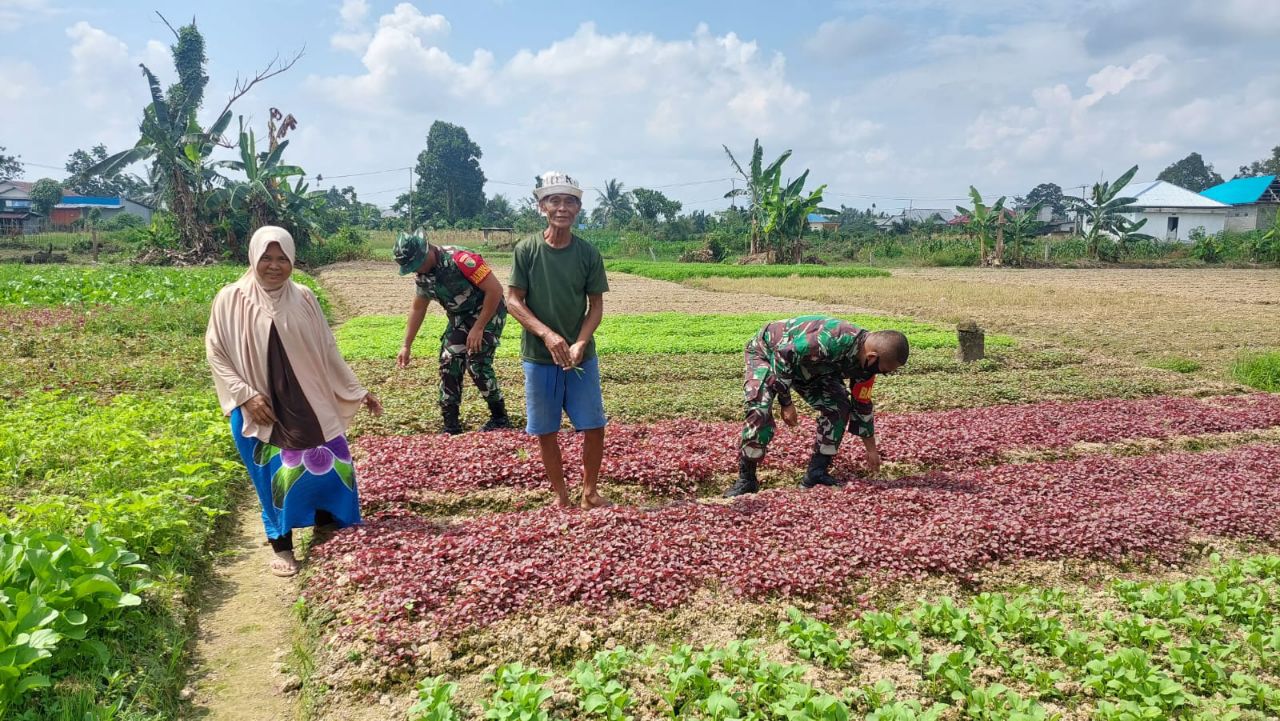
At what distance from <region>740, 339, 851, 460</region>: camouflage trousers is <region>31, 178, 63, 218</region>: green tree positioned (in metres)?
69.2

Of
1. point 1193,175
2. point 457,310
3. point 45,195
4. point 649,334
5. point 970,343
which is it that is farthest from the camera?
point 1193,175

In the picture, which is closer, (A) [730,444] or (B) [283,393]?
(B) [283,393]

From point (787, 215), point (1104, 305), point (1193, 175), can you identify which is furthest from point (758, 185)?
point (1193, 175)

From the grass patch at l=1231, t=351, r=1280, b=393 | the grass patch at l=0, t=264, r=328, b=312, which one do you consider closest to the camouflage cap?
the grass patch at l=1231, t=351, r=1280, b=393

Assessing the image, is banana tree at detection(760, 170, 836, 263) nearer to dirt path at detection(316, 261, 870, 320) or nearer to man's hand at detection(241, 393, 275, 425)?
dirt path at detection(316, 261, 870, 320)

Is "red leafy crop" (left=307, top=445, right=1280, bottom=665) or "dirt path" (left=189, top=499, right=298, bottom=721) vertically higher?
"red leafy crop" (left=307, top=445, right=1280, bottom=665)

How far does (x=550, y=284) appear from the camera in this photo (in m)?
5.38

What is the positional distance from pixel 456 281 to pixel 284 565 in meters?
3.16

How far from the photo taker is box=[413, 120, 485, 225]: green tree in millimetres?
70688

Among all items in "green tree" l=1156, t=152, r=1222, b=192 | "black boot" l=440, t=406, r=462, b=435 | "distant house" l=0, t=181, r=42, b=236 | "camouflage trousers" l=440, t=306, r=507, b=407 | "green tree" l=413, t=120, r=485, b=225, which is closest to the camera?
"camouflage trousers" l=440, t=306, r=507, b=407

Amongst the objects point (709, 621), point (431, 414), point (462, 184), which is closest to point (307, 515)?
point (709, 621)

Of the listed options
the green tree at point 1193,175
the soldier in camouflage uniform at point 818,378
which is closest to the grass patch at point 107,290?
the soldier in camouflage uniform at point 818,378

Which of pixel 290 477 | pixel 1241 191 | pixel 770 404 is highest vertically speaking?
pixel 1241 191

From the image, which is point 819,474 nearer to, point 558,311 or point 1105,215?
point 558,311
